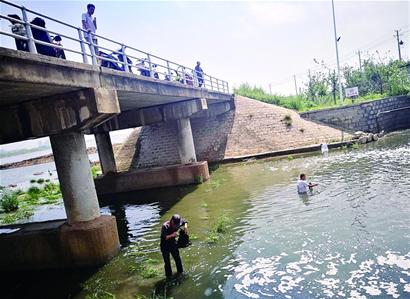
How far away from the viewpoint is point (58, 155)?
10758 mm

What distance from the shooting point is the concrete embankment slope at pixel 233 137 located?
3020cm

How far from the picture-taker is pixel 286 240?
9727mm

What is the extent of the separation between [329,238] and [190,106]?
A: 619 inches

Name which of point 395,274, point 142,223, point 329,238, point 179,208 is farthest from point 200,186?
point 395,274

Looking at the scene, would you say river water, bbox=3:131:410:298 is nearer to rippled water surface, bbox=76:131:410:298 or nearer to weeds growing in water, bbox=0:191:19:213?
rippled water surface, bbox=76:131:410:298

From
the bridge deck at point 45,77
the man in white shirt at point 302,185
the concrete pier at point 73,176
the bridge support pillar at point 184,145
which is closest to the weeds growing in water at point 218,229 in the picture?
the man in white shirt at point 302,185

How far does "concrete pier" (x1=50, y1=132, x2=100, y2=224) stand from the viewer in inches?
421

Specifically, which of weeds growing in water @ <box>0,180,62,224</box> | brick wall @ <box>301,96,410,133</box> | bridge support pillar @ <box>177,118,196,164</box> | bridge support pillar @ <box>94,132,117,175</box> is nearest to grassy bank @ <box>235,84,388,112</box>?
brick wall @ <box>301,96,410,133</box>

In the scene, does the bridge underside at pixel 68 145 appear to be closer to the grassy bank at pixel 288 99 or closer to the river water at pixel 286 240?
the river water at pixel 286 240

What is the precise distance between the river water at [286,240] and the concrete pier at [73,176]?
1889mm

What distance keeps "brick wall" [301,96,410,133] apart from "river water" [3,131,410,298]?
15370 mm

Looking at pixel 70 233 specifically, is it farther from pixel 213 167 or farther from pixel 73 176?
pixel 213 167

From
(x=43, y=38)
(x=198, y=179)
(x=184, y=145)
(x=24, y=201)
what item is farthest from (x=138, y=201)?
(x=24, y=201)

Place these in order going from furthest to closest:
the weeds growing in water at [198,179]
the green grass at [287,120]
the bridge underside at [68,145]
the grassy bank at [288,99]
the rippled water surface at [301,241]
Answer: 1. the grassy bank at [288,99]
2. the green grass at [287,120]
3. the weeds growing in water at [198,179]
4. the bridge underside at [68,145]
5. the rippled water surface at [301,241]
